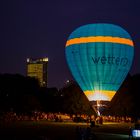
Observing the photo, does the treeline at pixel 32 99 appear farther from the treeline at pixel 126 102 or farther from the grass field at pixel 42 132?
the grass field at pixel 42 132

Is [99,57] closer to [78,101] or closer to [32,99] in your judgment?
[78,101]

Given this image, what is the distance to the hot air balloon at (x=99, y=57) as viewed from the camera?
54938 millimetres

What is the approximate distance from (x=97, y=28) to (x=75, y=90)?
37.3 metres

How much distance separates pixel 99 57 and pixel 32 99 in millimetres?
36146

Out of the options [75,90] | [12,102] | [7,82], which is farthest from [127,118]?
[7,82]

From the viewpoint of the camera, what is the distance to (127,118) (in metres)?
85.5

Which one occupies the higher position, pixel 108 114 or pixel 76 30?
pixel 76 30

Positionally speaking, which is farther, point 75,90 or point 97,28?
point 75,90

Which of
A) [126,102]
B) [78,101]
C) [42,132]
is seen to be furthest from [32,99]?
[42,132]

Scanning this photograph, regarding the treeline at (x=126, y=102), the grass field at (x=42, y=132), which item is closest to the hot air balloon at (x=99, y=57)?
the grass field at (x=42, y=132)

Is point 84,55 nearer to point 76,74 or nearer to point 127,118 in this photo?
→ point 76,74

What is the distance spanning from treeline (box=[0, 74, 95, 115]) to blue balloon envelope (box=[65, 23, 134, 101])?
1064 inches

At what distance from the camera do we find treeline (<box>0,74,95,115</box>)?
87.4 metres

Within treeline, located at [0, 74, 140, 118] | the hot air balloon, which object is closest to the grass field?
the hot air balloon
